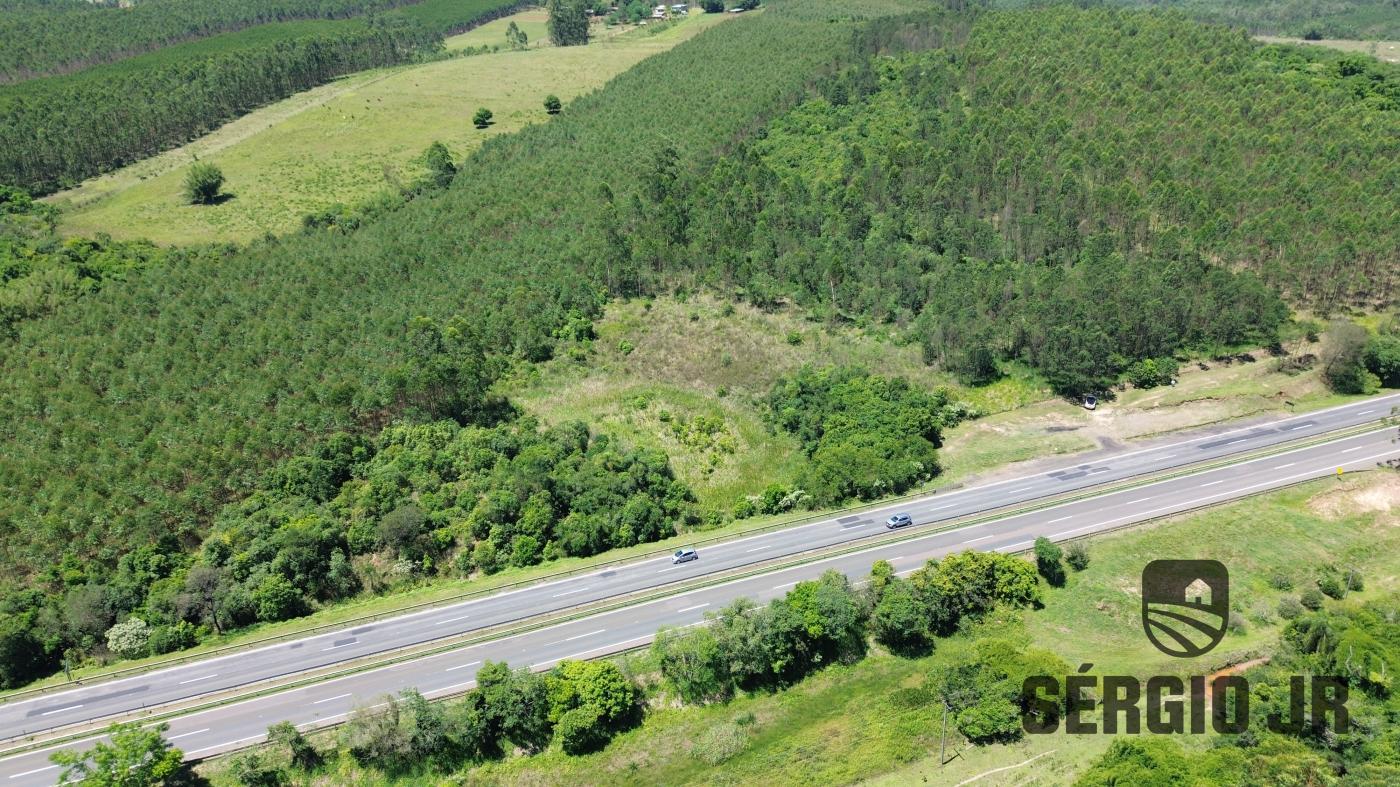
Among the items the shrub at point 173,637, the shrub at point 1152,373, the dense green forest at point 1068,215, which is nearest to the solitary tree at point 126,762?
the shrub at point 173,637

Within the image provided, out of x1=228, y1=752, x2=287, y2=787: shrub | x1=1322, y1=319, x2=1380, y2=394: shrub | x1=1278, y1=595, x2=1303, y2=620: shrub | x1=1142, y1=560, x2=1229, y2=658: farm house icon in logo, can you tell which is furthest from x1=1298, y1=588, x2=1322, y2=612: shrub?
x1=228, y1=752, x2=287, y2=787: shrub

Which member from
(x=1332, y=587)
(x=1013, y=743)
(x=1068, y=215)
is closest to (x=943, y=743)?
(x=1013, y=743)

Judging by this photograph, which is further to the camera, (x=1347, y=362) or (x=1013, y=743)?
(x=1347, y=362)

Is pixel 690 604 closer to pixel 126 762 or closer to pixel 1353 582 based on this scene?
pixel 126 762

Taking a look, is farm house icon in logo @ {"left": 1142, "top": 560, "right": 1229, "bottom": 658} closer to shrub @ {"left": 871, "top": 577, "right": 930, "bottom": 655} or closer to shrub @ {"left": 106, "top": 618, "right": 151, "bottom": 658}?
shrub @ {"left": 871, "top": 577, "right": 930, "bottom": 655}

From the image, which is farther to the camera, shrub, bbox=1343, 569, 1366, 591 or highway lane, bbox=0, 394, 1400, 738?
shrub, bbox=1343, 569, 1366, 591

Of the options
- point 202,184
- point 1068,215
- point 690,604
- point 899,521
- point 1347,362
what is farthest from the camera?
point 202,184
